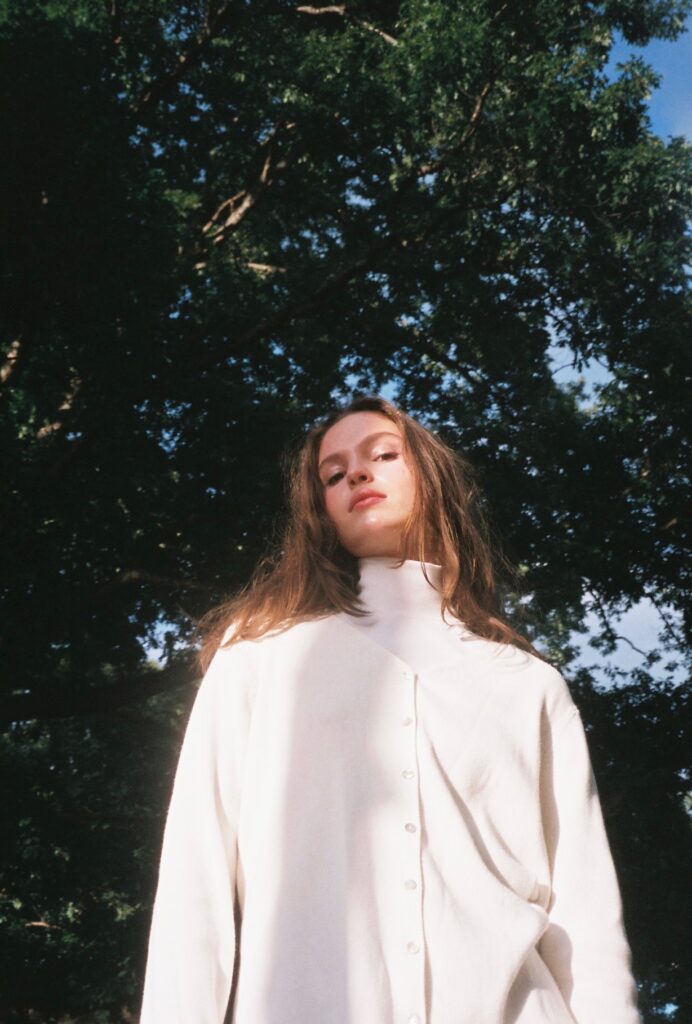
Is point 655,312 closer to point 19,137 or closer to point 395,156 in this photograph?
point 395,156

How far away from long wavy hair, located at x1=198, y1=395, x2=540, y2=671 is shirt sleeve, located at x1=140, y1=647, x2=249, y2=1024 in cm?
19

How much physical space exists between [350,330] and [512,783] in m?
8.70

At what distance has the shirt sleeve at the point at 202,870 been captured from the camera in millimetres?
1377

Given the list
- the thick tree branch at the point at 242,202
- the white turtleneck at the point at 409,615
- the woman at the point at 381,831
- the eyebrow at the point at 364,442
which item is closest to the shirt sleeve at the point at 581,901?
the woman at the point at 381,831

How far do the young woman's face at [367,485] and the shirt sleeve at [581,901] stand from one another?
0.68 metres

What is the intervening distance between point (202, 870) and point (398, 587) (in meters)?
0.83

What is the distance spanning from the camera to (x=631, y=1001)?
1.52 metres

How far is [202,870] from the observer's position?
60.0 inches

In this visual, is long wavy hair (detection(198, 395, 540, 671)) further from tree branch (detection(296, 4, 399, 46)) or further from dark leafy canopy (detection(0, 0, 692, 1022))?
tree branch (detection(296, 4, 399, 46))

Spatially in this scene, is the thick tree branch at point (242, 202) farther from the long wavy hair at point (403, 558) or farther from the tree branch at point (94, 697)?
the long wavy hair at point (403, 558)

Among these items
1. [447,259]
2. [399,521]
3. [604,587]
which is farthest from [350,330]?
[399,521]

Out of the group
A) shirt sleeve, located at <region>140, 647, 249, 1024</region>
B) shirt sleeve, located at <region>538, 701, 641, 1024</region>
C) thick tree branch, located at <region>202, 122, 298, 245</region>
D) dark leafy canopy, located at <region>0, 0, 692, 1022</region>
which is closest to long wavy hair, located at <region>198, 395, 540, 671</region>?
shirt sleeve, located at <region>140, 647, 249, 1024</region>

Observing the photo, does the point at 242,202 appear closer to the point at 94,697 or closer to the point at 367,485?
the point at 94,697

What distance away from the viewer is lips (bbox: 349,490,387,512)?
2246mm
